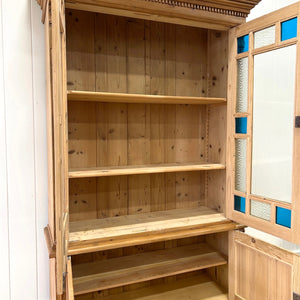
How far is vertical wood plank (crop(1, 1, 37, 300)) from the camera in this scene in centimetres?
156

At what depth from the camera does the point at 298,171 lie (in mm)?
1382

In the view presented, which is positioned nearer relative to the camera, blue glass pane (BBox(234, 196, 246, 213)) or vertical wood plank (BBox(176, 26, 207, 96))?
blue glass pane (BBox(234, 196, 246, 213))

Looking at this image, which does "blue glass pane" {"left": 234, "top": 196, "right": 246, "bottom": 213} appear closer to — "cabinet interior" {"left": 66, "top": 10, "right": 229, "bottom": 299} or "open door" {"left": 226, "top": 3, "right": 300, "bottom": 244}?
"open door" {"left": 226, "top": 3, "right": 300, "bottom": 244}

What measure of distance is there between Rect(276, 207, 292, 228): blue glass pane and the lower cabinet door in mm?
140

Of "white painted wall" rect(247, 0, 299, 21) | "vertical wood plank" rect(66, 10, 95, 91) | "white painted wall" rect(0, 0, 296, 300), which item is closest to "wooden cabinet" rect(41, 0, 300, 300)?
"vertical wood plank" rect(66, 10, 95, 91)

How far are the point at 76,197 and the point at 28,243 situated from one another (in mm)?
375

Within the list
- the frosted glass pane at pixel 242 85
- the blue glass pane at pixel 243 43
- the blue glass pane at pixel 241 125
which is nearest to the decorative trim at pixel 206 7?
the blue glass pane at pixel 243 43

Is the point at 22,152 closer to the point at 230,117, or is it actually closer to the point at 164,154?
the point at 164,154

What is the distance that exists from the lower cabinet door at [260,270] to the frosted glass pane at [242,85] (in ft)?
2.57

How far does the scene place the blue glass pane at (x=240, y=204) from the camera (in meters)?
1.73

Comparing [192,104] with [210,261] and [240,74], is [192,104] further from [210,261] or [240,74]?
[210,261]

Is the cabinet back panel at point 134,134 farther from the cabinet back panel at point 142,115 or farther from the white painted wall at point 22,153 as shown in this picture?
the white painted wall at point 22,153

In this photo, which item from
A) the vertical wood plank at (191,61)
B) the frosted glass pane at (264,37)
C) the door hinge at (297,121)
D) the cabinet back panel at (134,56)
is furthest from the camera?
the vertical wood plank at (191,61)

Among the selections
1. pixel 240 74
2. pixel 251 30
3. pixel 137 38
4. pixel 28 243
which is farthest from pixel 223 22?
pixel 28 243
